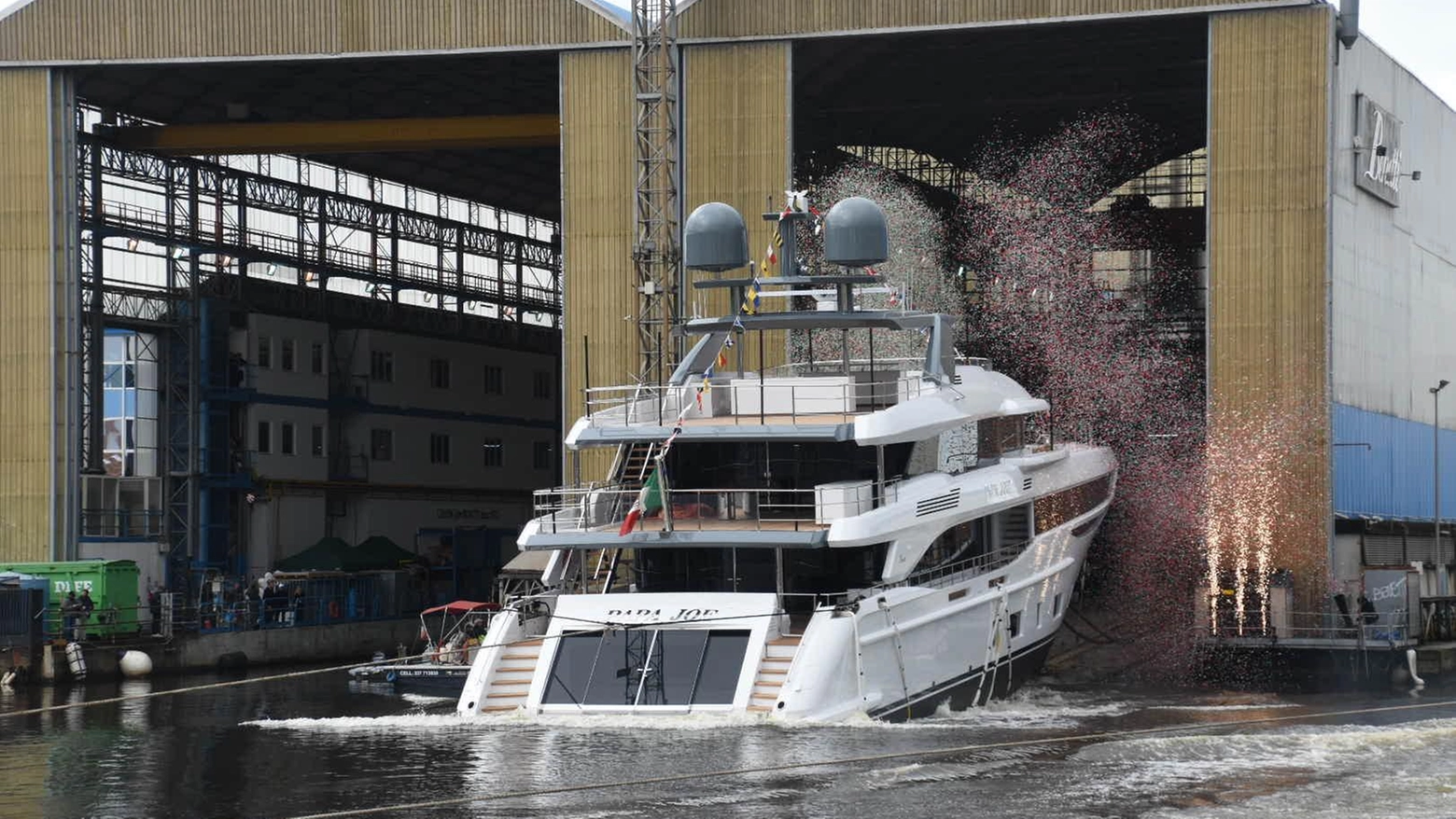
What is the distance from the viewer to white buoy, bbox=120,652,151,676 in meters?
42.0

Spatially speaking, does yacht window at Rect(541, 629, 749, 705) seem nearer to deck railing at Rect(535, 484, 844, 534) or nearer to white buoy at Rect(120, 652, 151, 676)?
deck railing at Rect(535, 484, 844, 534)

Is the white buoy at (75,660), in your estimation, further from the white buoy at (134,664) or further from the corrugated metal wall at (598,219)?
the corrugated metal wall at (598,219)

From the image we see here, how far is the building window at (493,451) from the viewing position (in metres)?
69.4

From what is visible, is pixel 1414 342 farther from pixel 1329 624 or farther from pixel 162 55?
pixel 162 55

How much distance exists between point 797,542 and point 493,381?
44.2 meters

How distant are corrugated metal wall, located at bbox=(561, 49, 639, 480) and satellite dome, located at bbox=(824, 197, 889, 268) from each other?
10.8 metres

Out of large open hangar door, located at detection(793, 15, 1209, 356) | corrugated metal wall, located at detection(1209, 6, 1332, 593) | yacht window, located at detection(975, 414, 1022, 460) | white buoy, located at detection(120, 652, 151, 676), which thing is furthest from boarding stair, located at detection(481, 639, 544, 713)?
large open hangar door, located at detection(793, 15, 1209, 356)

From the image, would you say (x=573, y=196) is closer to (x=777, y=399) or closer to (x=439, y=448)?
(x=777, y=399)

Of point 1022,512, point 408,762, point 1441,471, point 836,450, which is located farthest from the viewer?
point 1441,471

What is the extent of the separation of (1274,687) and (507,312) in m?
42.3

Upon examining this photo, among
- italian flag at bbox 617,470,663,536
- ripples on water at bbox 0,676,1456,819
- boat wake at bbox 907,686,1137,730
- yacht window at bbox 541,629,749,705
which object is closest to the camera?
→ ripples on water at bbox 0,676,1456,819

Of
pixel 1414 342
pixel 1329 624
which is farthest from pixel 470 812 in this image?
pixel 1414 342

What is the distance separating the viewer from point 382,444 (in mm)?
63156

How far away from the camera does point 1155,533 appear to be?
4144cm
